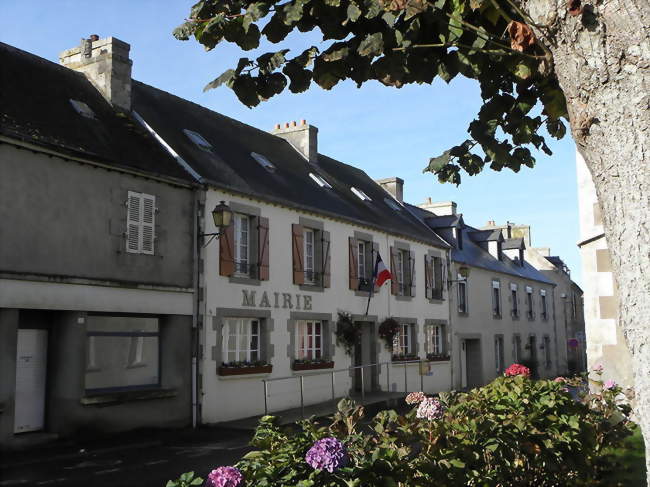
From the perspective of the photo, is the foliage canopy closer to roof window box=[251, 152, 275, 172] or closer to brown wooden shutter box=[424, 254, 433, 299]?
roof window box=[251, 152, 275, 172]

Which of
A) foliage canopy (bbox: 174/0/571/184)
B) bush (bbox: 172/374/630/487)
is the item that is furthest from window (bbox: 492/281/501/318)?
foliage canopy (bbox: 174/0/571/184)

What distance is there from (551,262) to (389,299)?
69.3 ft

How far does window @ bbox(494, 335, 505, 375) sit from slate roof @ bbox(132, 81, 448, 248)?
641 centimetres

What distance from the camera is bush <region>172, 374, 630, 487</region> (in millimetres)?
3541

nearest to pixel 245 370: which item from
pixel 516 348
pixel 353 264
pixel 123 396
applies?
pixel 123 396

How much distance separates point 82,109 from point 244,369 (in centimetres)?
615

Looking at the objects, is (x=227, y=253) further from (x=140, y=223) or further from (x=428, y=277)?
(x=428, y=277)

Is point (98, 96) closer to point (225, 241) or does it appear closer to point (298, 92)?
point (225, 241)

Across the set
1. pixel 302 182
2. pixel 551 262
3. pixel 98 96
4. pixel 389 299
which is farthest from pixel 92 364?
pixel 551 262

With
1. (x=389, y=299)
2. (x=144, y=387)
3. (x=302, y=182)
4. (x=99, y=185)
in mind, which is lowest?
(x=144, y=387)

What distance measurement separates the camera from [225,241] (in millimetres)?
14547

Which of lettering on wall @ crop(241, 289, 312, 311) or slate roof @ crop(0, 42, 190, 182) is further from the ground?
slate roof @ crop(0, 42, 190, 182)

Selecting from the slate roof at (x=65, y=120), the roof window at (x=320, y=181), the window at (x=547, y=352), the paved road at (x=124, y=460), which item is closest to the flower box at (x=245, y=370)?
the paved road at (x=124, y=460)

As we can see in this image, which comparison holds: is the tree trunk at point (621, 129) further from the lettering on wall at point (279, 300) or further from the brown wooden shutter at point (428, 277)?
the brown wooden shutter at point (428, 277)
